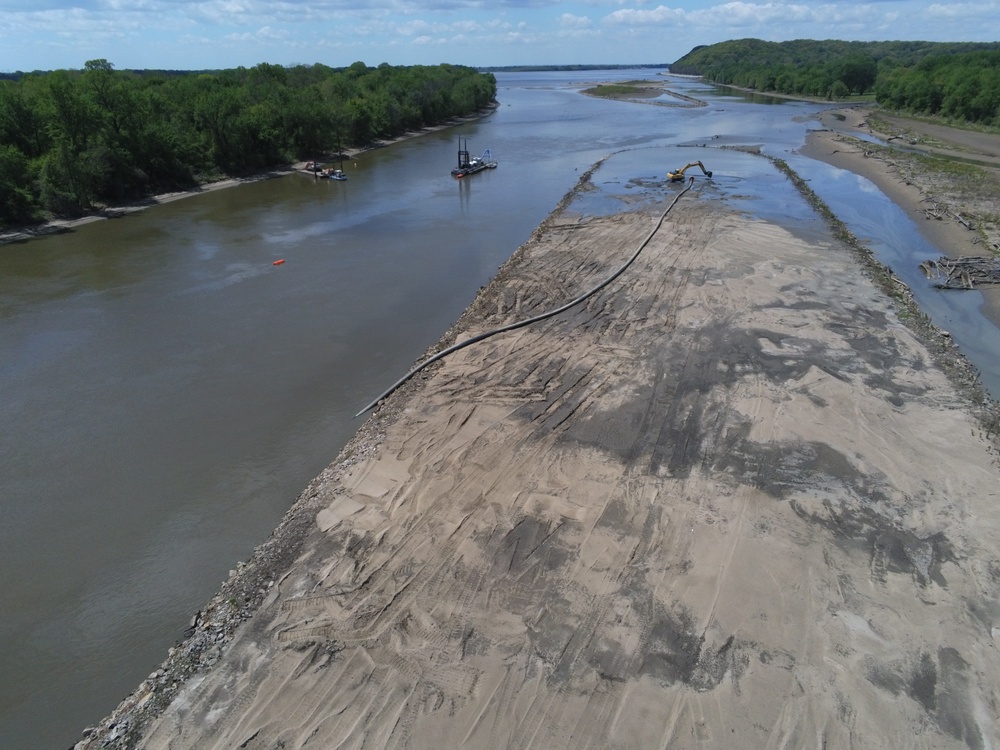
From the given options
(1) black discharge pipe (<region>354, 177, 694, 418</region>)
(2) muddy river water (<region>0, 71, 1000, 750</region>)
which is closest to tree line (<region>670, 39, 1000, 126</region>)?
(2) muddy river water (<region>0, 71, 1000, 750</region>)

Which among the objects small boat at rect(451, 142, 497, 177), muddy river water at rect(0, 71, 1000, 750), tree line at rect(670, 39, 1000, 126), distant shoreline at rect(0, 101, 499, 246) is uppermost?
tree line at rect(670, 39, 1000, 126)

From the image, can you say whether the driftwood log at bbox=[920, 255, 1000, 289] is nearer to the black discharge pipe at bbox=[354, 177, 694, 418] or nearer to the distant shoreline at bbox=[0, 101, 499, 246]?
the black discharge pipe at bbox=[354, 177, 694, 418]

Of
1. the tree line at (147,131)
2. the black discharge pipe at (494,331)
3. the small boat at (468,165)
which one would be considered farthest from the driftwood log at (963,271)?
the tree line at (147,131)

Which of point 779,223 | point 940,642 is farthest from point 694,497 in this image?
point 779,223

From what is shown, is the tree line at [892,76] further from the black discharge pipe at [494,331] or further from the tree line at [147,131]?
the tree line at [147,131]

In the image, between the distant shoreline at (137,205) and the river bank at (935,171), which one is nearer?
the river bank at (935,171)

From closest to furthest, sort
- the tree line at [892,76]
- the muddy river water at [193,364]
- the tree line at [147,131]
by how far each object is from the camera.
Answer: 1. the muddy river water at [193,364]
2. the tree line at [147,131]
3. the tree line at [892,76]
